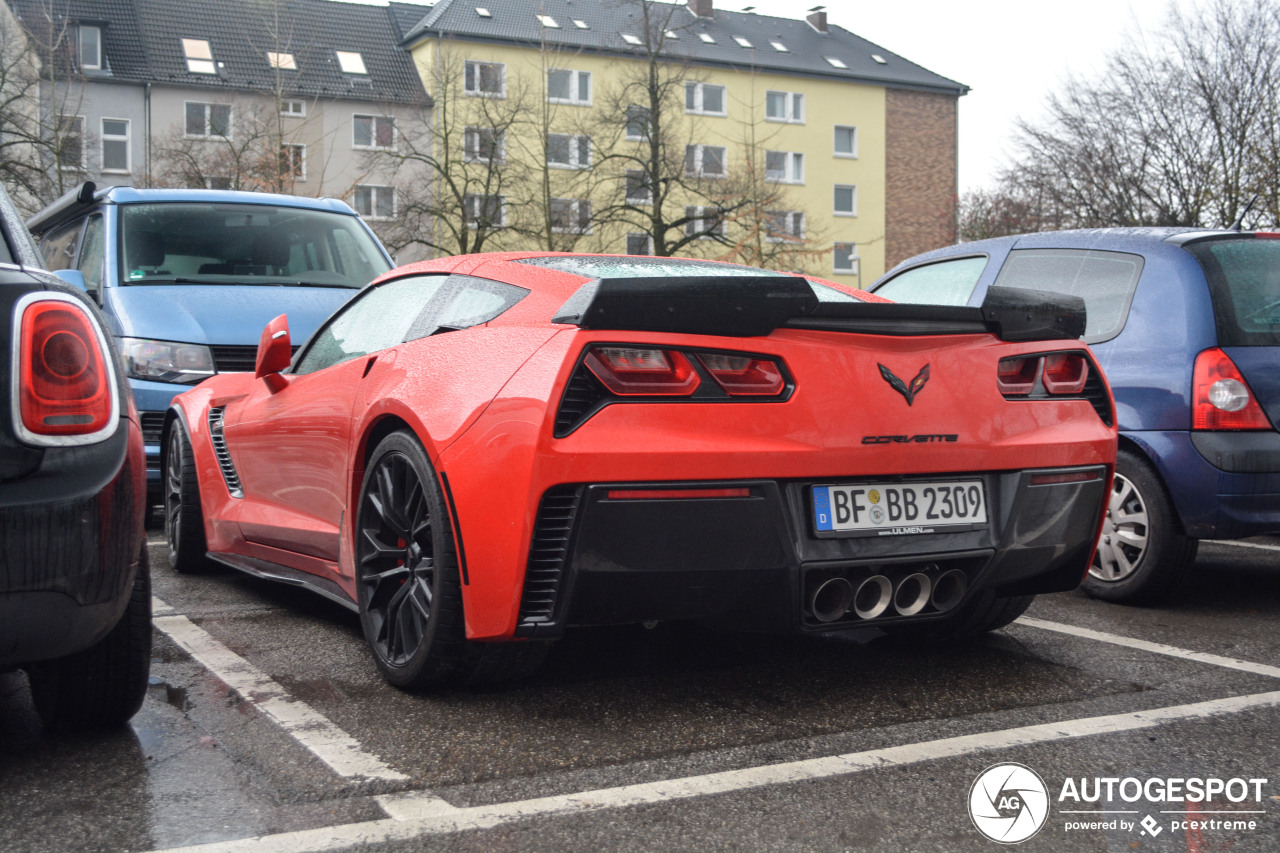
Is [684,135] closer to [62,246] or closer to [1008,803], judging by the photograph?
[62,246]

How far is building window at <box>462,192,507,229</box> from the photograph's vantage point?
37062mm

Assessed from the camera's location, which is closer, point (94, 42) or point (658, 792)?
point (658, 792)

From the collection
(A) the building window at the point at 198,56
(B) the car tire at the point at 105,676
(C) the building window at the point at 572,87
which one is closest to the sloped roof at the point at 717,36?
(C) the building window at the point at 572,87

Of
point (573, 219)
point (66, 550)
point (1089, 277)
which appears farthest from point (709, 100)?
point (66, 550)

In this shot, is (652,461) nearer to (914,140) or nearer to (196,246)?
(196,246)

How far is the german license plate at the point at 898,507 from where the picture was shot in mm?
3258

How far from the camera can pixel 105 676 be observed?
10.2 ft

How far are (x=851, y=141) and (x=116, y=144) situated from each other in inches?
1260

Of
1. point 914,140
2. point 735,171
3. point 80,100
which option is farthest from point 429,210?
point 914,140

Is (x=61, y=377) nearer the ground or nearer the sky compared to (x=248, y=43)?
nearer the ground

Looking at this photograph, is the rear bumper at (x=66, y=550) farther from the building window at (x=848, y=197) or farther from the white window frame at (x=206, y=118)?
the building window at (x=848, y=197)

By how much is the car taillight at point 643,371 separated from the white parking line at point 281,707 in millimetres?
1010

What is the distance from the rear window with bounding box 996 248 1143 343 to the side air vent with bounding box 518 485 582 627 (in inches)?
110

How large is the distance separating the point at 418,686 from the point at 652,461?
0.98 m
